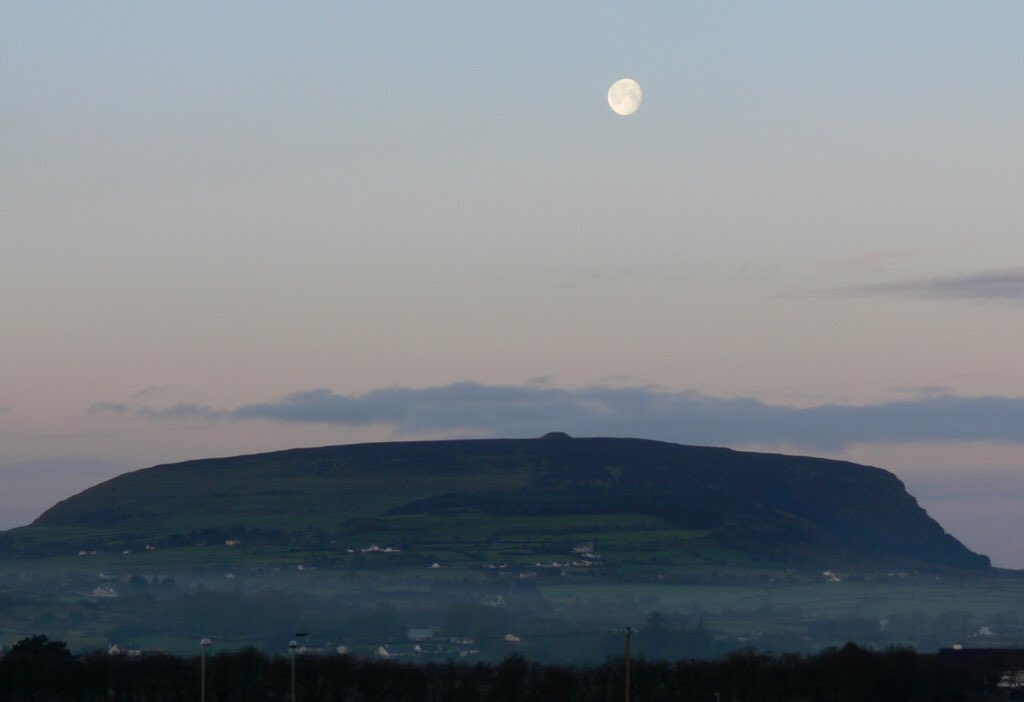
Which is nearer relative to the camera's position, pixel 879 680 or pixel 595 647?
pixel 879 680

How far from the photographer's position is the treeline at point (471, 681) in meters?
126

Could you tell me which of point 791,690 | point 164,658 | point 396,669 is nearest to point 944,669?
point 791,690

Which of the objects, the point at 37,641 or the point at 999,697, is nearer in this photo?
the point at 999,697

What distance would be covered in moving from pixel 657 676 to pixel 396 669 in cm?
2153

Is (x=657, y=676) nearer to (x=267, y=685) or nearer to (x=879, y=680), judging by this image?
(x=879, y=680)

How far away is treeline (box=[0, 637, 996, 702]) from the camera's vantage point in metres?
126

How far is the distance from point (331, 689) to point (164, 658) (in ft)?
61.5

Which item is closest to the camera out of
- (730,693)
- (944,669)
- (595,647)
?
→ (730,693)

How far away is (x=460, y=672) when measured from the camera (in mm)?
134000

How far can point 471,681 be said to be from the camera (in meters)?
130

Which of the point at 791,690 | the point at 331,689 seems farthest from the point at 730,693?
the point at 331,689

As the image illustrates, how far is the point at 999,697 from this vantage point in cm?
12888

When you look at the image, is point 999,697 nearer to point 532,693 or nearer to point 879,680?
point 879,680

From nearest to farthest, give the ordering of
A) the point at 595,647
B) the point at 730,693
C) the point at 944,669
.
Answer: the point at 730,693 < the point at 944,669 < the point at 595,647
